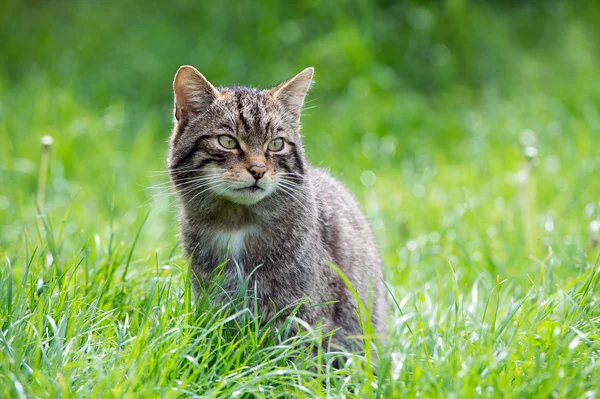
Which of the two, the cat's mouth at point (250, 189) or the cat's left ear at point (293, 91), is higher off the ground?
the cat's left ear at point (293, 91)

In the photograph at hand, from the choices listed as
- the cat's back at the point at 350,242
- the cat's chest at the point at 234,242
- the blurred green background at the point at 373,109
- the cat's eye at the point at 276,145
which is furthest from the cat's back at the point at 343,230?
the blurred green background at the point at 373,109

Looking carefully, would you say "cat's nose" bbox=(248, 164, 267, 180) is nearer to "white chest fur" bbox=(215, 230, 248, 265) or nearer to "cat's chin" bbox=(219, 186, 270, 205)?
"cat's chin" bbox=(219, 186, 270, 205)

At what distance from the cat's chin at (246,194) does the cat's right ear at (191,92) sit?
1.54 ft

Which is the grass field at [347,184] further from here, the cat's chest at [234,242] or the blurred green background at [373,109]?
the cat's chest at [234,242]

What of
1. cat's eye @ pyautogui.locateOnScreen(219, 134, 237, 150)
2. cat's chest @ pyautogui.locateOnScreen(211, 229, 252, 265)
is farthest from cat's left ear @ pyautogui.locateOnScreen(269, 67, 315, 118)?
cat's chest @ pyautogui.locateOnScreen(211, 229, 252, 265)

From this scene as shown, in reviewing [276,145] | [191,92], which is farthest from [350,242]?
[191,92]

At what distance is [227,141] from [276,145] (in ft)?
0.71

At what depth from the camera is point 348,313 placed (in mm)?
3367

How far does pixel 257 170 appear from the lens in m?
2.96

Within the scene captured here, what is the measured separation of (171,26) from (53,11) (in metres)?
1.40

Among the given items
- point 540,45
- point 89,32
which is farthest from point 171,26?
point 540,45

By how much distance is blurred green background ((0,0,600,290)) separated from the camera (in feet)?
16.4

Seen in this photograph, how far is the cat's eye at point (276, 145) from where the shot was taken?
3.17 metres

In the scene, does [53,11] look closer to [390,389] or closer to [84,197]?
[84,197]
